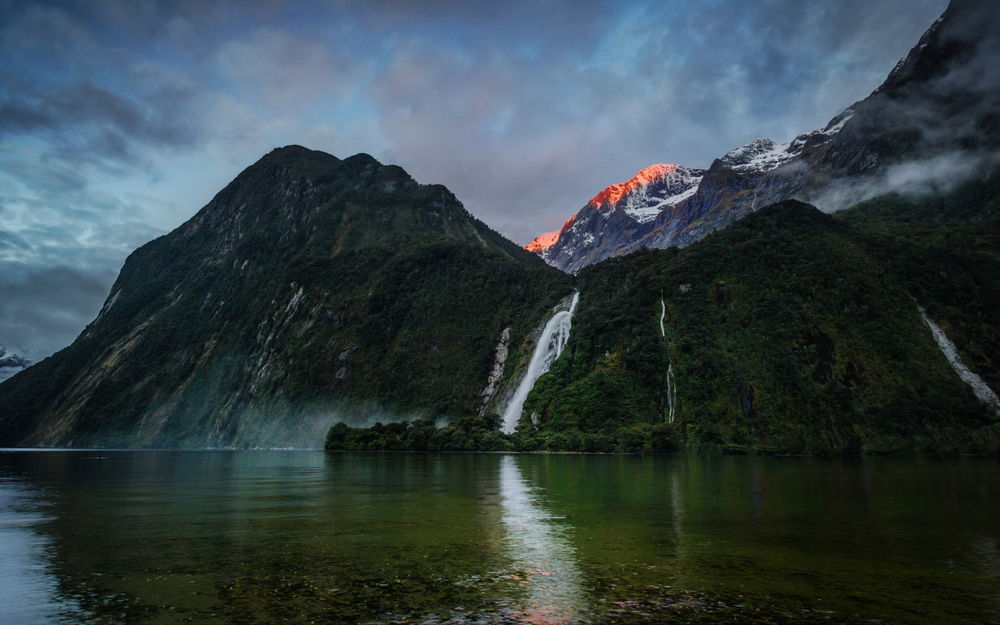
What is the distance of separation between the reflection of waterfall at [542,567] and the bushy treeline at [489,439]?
239 ft

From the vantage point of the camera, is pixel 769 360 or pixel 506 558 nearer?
pixel 506 558

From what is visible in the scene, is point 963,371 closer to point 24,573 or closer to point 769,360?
point 769,360

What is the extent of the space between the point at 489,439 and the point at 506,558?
9498 centimetres

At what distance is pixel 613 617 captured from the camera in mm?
12820

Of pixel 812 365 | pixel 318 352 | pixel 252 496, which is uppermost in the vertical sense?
pixel 318 352

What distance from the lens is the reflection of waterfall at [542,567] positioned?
1331cm

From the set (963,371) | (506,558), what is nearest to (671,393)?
(963,371)

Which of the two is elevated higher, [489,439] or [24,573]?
[489,439]

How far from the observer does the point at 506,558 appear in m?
19.4

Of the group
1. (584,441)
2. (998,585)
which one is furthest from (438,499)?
(584,441)

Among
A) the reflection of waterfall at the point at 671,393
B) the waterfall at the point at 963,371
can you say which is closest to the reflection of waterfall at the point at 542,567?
the reflection of waterfall at the point at 671,393

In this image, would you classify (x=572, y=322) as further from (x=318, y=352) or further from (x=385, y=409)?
(x=318, y=352)

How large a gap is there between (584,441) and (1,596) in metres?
92.8

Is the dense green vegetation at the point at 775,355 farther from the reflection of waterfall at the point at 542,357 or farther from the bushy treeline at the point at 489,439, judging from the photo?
the reflection of waterfall at the point at 542,357
